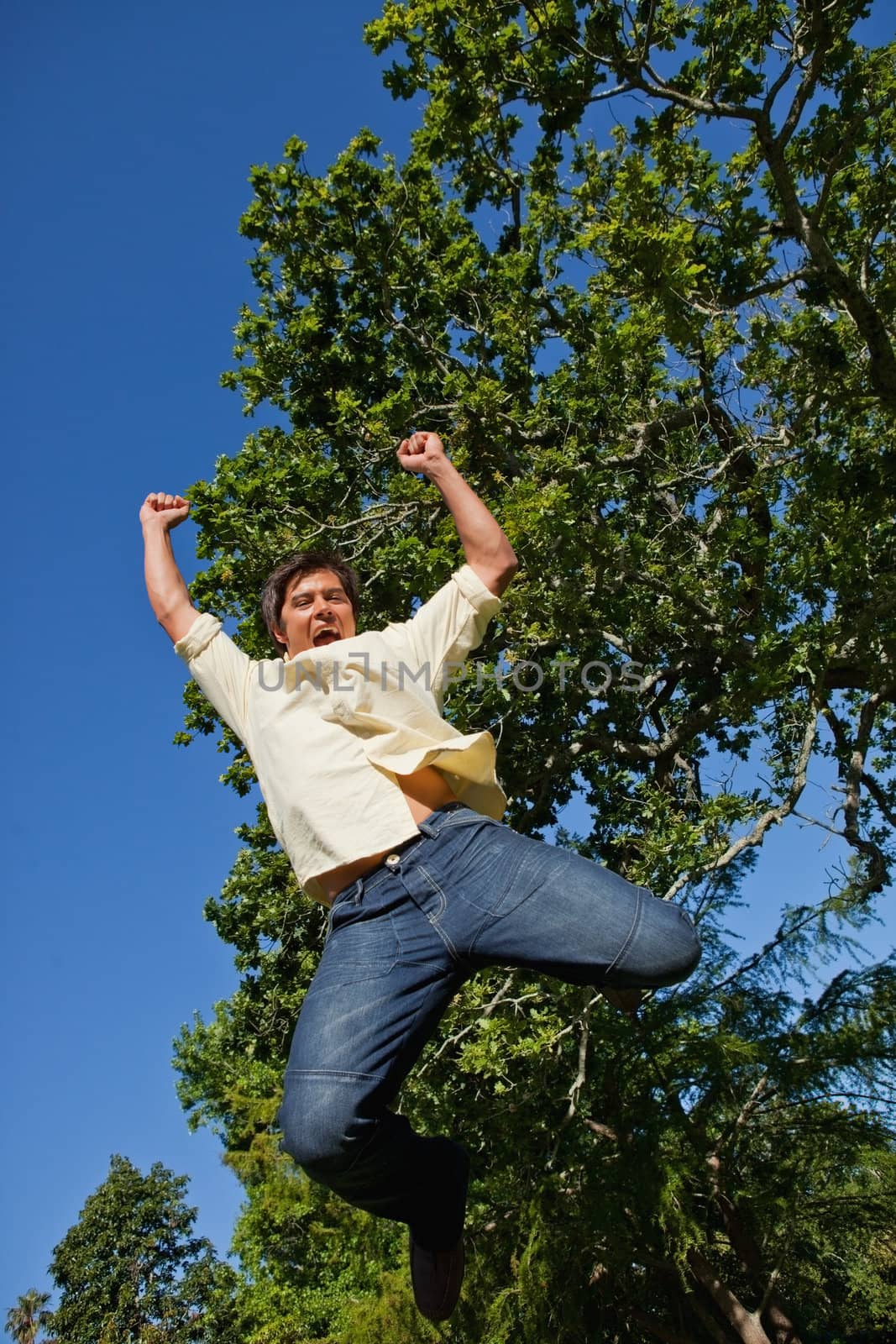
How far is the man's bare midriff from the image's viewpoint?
2.56 m

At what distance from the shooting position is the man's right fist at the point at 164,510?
333 cm

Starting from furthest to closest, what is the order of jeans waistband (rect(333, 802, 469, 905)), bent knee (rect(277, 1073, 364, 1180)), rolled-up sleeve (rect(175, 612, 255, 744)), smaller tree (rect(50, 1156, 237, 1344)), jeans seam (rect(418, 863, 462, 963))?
smaller tree (rect(50, 1156, 237, 1344)) → rolled-up sleeve (rect(175, 612, 255, 744)) → jeans waistband (rect(333, 802, 469, 905)) → jeans seam (rect(418, 863, 462, 963)) → bent knee (rect(277, 1073, 364, 1180))

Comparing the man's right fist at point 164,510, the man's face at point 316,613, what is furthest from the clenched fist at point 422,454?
the man's right fist at point 164,510

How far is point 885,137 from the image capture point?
9078 mm

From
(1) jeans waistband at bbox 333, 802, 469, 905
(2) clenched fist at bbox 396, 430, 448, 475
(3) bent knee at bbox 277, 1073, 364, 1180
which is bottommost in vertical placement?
(3) bent knee at bbox 277, 1073, 364, 1180

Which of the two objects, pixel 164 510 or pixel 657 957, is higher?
pixel 164 510

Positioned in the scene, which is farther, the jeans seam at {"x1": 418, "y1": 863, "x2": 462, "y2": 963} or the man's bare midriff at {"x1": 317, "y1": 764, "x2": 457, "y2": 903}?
the man's bare midriff at {"x1": 317, "y1": 764, "x2": 457, "y2": 903}

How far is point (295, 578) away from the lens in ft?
10.8

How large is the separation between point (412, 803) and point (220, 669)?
0.83m

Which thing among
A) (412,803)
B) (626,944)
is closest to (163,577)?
(412,803)

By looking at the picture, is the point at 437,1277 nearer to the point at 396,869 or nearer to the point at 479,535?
the point at 396,869

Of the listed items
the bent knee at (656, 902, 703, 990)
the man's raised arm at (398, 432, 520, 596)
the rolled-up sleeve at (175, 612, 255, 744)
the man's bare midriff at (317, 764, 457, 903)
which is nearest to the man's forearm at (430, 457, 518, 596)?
the man's raised arm at (398, 432, 520, 596)

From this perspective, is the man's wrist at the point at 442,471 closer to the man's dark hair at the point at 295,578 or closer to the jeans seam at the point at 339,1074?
the man's dark hair at the point at 295,578

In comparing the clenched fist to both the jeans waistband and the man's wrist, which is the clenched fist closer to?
the man's wrist
